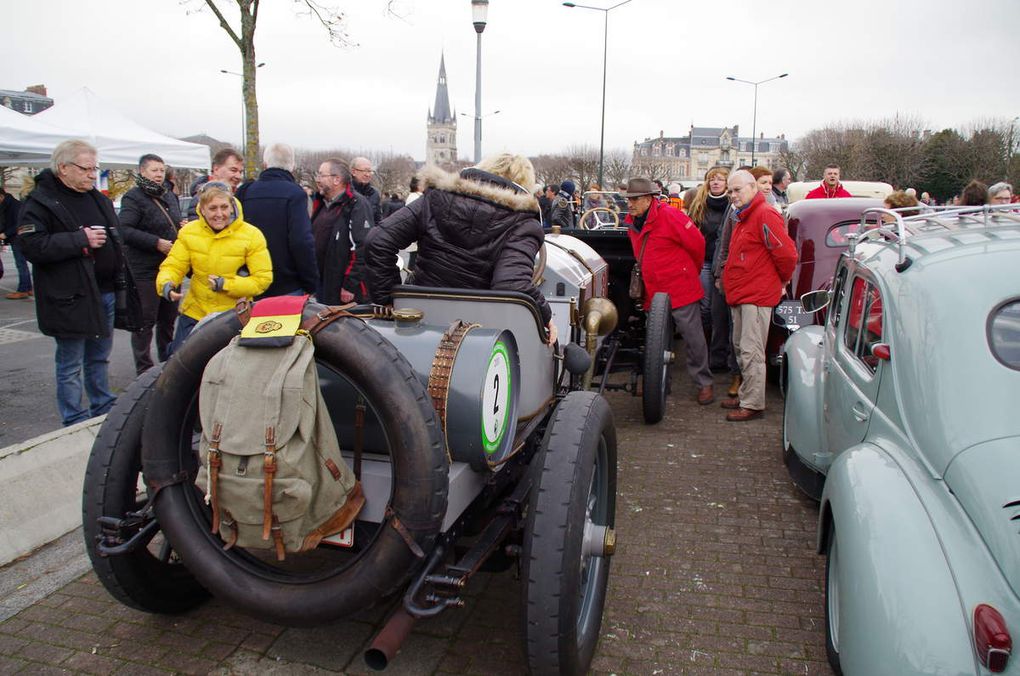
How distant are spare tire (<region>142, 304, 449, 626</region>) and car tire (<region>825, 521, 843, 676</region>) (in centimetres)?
158

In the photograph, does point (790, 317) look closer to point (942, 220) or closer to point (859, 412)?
point (942, 220)

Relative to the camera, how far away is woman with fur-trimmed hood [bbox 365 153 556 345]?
Result: 3.38 meters

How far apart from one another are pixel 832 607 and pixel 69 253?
15.2 ft

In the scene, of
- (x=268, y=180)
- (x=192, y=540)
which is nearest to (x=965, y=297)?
(x=192, y=540)

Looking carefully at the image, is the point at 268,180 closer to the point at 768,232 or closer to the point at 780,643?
the point at 768,232

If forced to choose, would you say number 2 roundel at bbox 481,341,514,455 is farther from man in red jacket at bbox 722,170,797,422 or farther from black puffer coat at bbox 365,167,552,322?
man in red jacket at bbox 722,170,797,422

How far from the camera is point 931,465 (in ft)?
7.70

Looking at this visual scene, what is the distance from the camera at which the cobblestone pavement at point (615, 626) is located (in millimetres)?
2736

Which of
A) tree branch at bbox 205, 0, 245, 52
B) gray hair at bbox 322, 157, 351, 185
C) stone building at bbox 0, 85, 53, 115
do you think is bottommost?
gray hair at bbox 322, 157, 351, 185

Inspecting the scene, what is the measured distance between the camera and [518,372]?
284 cm

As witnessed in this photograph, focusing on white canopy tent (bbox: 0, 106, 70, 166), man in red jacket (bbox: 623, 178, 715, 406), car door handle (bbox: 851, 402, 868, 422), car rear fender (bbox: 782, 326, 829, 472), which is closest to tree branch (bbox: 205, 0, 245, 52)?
white canopy tent (bbox: 0, 106, 70, 166)

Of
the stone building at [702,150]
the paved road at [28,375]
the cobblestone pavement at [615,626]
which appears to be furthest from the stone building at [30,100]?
the stone building at [702,150]

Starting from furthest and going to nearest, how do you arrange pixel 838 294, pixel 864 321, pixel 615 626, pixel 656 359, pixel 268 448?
pixel 656 359 → pixel 838 294 → pixel 864 321 → pixel 615 626 → pixel 268 448

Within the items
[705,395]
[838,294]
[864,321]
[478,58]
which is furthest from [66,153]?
[478,58]
